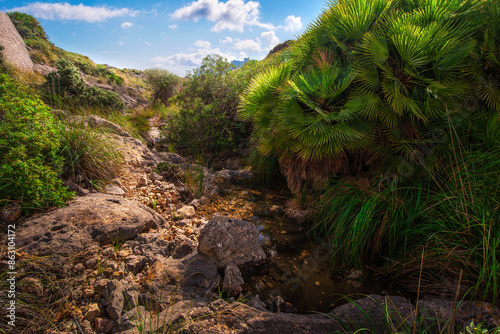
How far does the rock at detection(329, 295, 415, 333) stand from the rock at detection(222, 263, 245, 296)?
0.98 metres

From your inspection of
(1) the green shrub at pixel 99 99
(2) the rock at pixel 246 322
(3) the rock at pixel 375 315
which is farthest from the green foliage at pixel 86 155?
(1) the green shrub at pixel 99 99

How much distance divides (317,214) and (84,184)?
12.2ft

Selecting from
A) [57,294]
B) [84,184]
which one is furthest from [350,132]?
[84,184]

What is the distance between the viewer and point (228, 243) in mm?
2924

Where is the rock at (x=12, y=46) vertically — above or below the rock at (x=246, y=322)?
above

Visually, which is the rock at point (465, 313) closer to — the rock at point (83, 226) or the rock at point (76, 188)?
the rock at point (83, 226)

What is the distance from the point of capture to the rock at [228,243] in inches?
113

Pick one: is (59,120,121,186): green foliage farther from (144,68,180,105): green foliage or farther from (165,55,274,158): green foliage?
A: (144,68,180,105): green foliage

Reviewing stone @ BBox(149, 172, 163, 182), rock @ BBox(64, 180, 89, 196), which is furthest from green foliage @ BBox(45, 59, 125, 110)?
rock @ BBox(64, 180, 89, 196)

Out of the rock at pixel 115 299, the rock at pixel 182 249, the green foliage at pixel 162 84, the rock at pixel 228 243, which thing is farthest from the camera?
the green foliage at pixel 162 84

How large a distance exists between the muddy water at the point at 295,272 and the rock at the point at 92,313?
4.50ft

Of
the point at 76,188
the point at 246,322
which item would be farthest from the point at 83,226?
the point at 246,322

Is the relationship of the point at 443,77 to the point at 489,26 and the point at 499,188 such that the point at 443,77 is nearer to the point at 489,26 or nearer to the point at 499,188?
the point at 489,26

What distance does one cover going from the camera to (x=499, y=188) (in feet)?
7.58
